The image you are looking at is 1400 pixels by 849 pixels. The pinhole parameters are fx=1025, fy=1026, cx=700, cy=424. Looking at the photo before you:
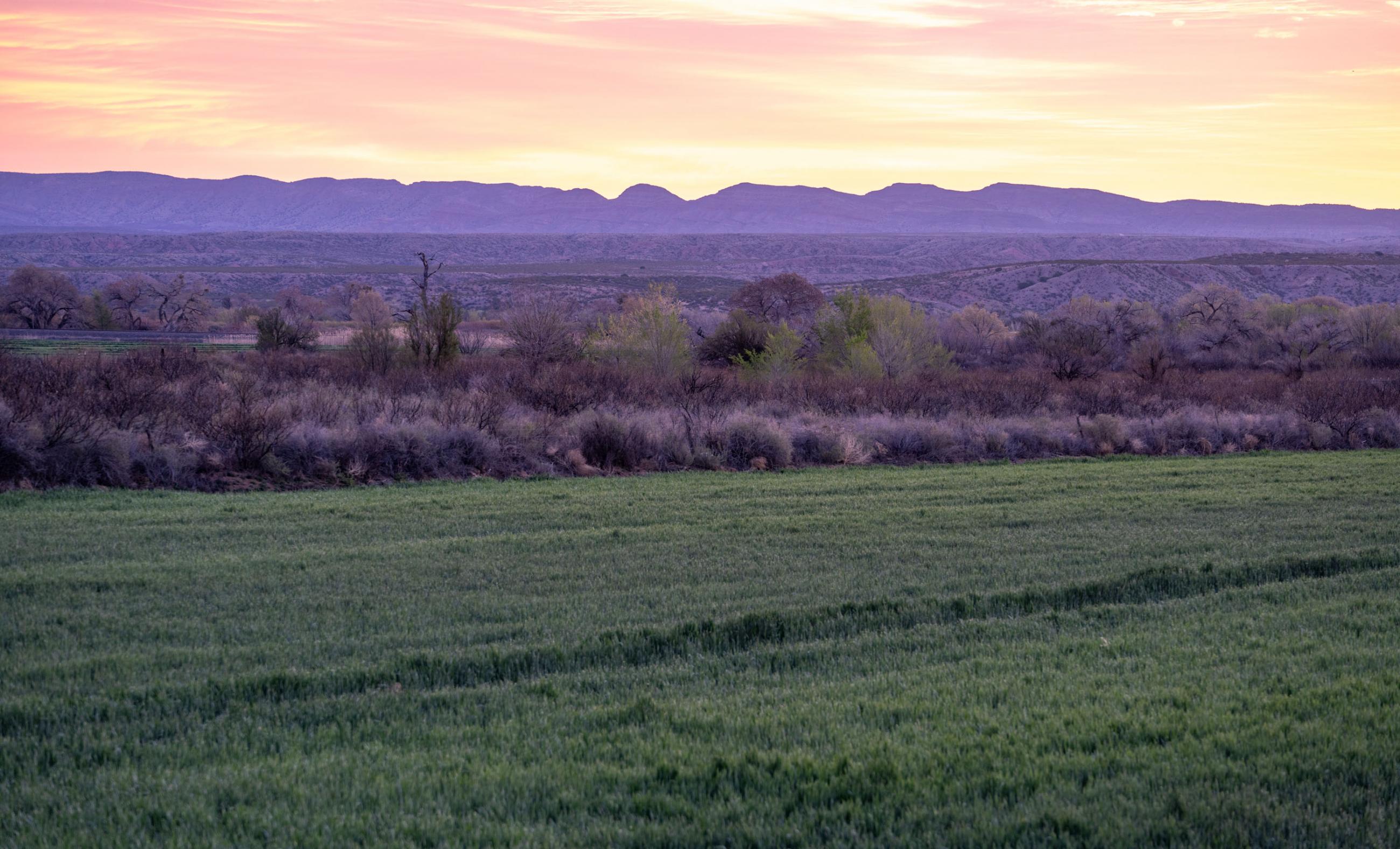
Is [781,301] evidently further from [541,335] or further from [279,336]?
[279,336]

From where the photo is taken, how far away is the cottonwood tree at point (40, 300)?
60844 mm

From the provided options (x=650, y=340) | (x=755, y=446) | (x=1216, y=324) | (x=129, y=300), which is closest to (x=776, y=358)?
(x=650, y=340)

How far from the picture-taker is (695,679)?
675cm

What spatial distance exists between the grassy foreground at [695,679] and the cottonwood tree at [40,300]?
57.8 meters

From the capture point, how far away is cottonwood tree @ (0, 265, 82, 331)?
60.8 m

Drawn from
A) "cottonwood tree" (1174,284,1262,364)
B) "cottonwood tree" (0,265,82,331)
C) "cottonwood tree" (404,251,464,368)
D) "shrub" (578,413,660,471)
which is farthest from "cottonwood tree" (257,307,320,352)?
"cottonwood tree" (1174,284,1262,364)

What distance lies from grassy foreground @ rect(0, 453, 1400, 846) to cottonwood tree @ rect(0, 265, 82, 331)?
190 feet

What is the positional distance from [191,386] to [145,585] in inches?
583

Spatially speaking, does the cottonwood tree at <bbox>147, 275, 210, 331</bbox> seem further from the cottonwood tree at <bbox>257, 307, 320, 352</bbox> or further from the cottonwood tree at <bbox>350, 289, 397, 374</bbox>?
the cottonwood tree at <bbox>350, 289, 397, 374</bbox>

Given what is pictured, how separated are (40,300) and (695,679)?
222 feet

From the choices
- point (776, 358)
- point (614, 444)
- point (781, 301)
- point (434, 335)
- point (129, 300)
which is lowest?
point (614, 444)

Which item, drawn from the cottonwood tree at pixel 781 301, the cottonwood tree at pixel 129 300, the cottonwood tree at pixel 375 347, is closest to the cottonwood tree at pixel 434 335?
the cottonwood tree at pixel 375 347

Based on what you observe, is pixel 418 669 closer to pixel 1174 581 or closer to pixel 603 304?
pixel 1174 581

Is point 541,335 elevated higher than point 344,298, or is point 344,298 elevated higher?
point 344,298
